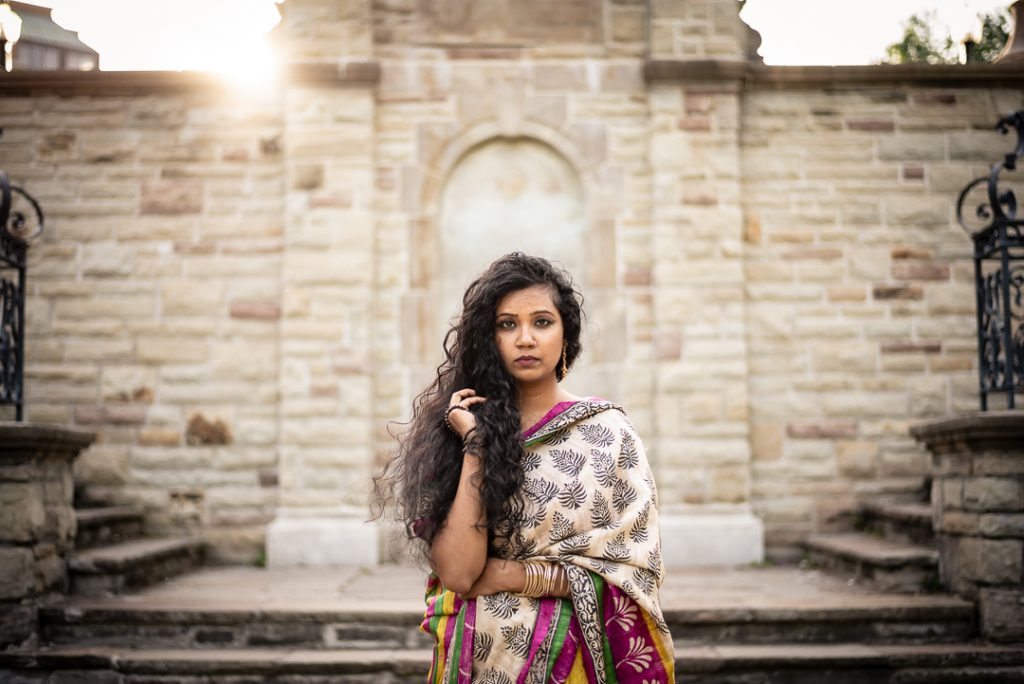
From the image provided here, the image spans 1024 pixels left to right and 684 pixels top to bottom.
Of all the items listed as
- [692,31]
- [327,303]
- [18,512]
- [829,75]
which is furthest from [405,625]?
[829,75]

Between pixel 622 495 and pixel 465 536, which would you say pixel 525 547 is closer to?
pixel 465 536

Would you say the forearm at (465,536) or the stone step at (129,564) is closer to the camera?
the forearm at (465,536)

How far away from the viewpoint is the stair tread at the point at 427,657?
14.3 ft

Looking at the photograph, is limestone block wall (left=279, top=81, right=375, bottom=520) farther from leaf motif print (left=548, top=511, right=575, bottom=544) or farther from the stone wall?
leaf motif print (left=548, top=511, right=575, bottom=544)

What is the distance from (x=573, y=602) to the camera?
203cm

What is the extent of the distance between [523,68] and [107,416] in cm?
402

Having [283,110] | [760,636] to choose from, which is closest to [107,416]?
[283,110]

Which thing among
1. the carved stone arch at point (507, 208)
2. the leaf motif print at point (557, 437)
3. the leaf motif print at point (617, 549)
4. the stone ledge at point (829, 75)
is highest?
the stone ledge at point (829, 75)

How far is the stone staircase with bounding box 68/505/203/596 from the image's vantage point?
5.08 meters

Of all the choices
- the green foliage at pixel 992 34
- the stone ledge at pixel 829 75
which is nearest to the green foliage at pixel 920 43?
the green foliage at pixel 992 34

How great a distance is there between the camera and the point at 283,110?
22.0 feet

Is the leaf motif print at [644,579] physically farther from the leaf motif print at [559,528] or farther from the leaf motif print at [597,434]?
→ the leaf motif print at [597,434]

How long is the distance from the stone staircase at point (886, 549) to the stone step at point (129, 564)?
4369 mm

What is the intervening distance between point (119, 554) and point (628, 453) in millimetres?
4210
